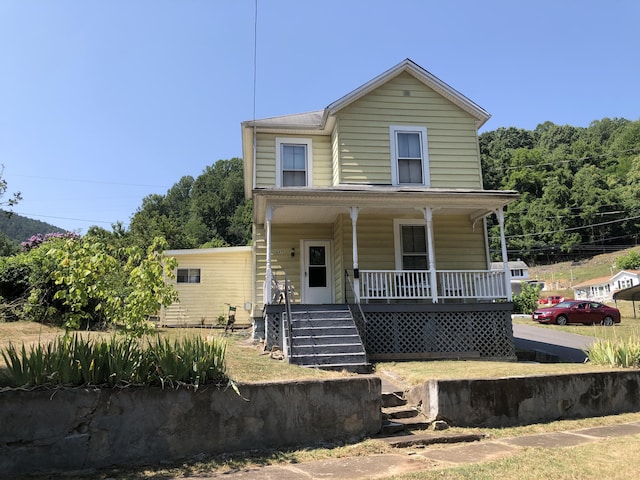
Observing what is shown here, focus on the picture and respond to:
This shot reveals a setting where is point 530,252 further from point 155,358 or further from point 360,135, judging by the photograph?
point 155,358

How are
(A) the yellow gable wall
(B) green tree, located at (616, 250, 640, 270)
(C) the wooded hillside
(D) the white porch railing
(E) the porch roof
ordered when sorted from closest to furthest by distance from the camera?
(E) the porch roof → (D) the white porch railing → (A) the yellow gable wall → (B) green tree, located at (616, 250, 640, 270) → (C) the wooded hillside

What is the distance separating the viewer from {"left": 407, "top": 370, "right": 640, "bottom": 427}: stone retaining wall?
6832 mm

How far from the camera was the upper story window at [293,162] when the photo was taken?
15.2 metres

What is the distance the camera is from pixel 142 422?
533cm

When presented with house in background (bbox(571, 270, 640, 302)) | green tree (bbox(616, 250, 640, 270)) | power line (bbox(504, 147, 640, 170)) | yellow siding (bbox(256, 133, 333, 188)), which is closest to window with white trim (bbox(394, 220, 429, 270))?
yellow siding (bbox(256, 133, 333, 188))

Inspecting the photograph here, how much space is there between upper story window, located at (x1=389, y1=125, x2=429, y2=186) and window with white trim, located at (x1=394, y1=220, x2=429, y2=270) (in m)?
1.39

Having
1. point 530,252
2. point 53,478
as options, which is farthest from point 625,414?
point 530,252

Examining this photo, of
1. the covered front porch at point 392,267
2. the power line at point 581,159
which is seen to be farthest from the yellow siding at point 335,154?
the power line at point 581,159

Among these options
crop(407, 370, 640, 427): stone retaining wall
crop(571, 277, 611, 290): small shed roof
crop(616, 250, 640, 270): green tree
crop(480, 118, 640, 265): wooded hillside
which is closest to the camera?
crop(407, 370, 640, 427): stone retaining wall

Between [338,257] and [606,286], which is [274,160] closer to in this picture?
[338,257]

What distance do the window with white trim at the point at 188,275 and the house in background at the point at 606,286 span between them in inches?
1730

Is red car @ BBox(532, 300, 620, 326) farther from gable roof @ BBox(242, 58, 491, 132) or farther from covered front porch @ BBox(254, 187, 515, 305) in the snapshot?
gable roof @ BBox(242, 58, 491, 132)

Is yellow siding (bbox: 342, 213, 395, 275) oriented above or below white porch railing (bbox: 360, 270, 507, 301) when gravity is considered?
above

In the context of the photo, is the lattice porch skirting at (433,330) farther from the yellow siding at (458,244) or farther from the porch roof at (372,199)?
the porch roof at (372,199)
